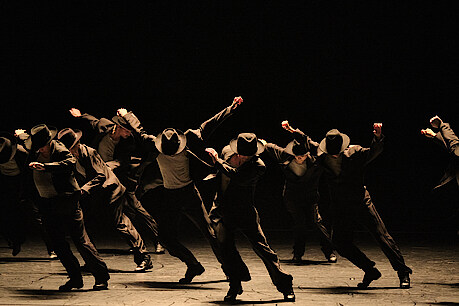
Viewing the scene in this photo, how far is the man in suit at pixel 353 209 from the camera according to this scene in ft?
25.5

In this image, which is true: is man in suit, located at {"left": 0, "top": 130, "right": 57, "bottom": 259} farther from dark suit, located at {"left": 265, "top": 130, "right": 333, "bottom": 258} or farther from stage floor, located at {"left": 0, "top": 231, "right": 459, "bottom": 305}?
dark suit, located at {"left": 265, "top": 130, "right": 333, "bottom": 258}

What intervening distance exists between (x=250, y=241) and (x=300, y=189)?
2856 millimetres

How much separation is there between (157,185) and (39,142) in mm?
1912

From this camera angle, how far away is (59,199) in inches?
288

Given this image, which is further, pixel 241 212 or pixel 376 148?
pixel 376 148

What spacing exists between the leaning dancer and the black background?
7010mm

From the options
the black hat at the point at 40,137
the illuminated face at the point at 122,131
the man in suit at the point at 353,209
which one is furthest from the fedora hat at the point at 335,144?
the illuminated face at the point at 122,131

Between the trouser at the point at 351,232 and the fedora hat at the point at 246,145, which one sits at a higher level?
the fedora hat at the point at 246,145

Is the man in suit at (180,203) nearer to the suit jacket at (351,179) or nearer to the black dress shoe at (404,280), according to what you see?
the suit jacket at (351,179)

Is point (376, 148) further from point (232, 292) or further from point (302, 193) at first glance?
point (302, 193)

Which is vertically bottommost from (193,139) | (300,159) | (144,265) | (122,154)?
(144,265)

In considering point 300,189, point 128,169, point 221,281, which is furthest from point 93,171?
point 300,189

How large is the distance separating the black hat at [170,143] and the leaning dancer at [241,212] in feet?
3.01

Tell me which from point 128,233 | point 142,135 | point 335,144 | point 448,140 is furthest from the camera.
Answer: point 128,233
